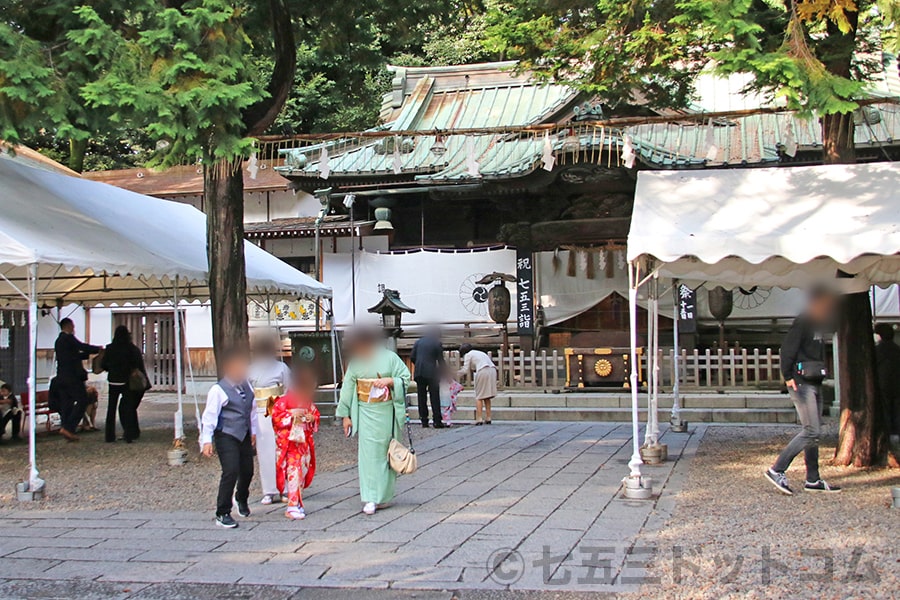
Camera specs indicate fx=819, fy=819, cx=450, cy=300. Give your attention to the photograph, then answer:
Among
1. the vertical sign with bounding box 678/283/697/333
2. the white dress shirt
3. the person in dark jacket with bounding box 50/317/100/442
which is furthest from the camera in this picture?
the vertical sign with bounding box 678/283/697/333

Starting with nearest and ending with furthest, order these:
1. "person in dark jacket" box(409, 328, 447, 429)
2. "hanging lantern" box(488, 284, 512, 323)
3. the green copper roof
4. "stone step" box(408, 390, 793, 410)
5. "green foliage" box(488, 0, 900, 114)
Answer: "green foliage" box(488, 0, 900, 114) → "person in dark jacket" box(409, 328, 447, 429) → "stone step" box(408, 390, 793, 410) → the green copper roof → "hanging lantern" box(488, 284, 512, 323)

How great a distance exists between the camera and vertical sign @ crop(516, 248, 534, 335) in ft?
60.9

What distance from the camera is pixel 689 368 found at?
1600cm

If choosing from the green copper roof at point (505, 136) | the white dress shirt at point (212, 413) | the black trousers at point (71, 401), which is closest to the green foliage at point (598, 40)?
the green copper roof at point (505, 136)

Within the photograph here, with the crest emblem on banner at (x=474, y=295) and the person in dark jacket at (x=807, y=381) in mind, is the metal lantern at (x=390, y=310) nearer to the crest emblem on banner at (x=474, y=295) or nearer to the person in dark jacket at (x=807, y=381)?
the crest emblem on banner at (x=474, y=295)

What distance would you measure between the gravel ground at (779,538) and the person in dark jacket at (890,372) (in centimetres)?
189

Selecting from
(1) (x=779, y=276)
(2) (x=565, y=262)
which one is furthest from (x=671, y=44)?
(2) (x=565, y=262)

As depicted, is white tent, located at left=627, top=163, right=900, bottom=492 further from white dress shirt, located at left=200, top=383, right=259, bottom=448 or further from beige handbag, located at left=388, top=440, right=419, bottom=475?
white dress shirt, located at left=200, top=383, right=259, bottom=448

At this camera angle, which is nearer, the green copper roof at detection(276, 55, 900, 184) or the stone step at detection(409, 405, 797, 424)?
the stone step at detection(409, 405, 797, 424)

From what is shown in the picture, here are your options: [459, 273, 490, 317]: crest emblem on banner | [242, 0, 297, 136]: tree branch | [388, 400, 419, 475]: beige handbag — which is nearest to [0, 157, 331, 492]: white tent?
[242, 0, 297, 136]: tree branch

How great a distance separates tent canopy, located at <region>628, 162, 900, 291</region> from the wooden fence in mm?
7173

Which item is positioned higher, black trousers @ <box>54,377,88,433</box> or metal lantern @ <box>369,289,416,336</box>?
metal lantern @ <box>369,289,416,336</box>

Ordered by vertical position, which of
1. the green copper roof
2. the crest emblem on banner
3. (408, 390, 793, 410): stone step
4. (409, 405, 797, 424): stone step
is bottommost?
(409, 405, 797, 424): stone step

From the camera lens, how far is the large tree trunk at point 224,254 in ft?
31.5
